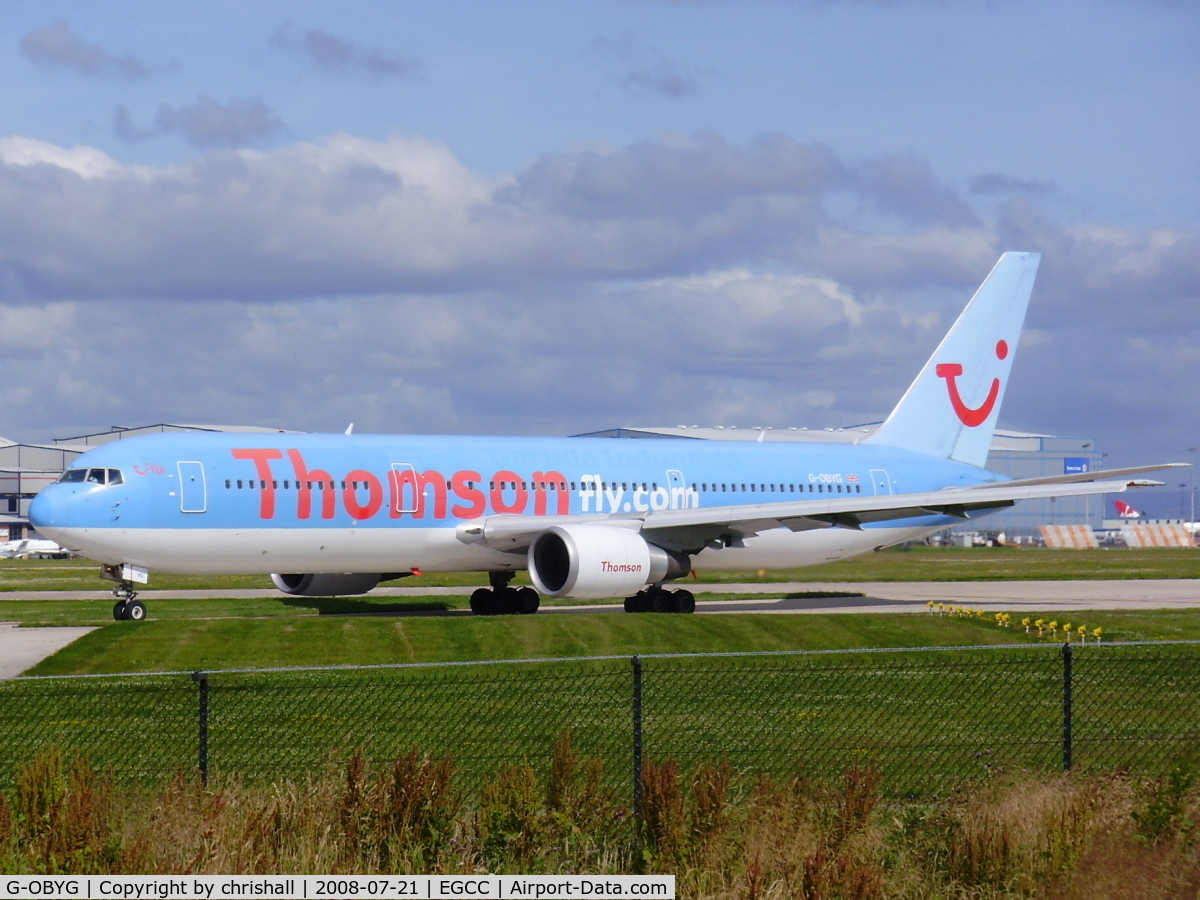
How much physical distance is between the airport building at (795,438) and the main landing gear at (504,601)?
40.0 metres

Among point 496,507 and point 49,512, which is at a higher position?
point 496,507

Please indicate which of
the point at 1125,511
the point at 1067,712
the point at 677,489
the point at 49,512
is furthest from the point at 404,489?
the point at 1125,511

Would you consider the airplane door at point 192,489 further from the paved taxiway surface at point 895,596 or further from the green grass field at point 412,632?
the paved taxiway surface at point 895,596

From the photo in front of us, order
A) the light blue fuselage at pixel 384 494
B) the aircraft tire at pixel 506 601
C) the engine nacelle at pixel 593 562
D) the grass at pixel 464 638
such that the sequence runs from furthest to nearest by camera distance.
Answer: the aircraft tire at pixel 506 601
the engine nacelle at pixel 593 562
the light blue fuselage at pixel 384 494
the grass at pixel 464 638

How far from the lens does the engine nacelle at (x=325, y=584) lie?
1372 inches

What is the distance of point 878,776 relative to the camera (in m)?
10.9

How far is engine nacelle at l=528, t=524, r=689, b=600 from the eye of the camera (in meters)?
30.2

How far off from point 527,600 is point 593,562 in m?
4.30

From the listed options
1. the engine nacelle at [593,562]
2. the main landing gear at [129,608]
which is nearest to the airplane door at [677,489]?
the engine nacelle at [593,562]

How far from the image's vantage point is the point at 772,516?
32500mm

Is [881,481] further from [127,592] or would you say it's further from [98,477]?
[98,477]

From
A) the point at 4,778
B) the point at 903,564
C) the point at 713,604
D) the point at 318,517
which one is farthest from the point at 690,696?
the point at 903,564

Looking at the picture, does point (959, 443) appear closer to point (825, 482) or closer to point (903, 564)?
point (825, 482)

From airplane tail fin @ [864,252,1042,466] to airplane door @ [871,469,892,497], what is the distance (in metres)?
1.97
